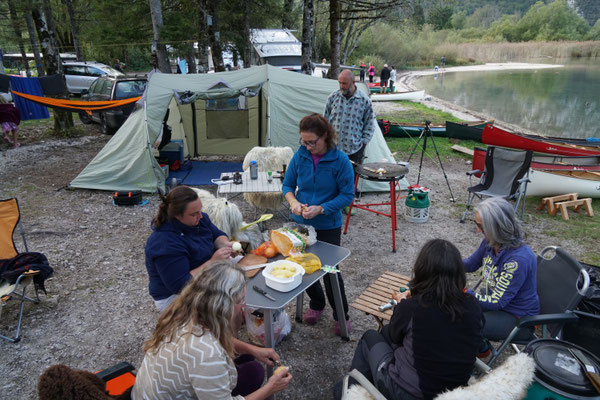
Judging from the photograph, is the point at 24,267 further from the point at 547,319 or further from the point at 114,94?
the point at 114,94

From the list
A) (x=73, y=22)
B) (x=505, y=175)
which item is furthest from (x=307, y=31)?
(x=73, y=22)

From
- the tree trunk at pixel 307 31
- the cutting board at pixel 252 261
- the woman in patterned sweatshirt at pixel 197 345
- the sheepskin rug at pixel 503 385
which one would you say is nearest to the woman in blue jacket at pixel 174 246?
the cutting board at pixel 252 261

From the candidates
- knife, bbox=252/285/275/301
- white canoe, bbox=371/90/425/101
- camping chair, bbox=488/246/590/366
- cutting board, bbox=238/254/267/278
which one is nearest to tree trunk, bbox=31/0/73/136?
cutting board, bbox=238/254/267/278

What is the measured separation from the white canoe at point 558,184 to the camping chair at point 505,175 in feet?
1.83

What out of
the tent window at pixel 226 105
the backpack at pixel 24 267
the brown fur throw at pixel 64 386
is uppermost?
the tent window at pixel 226 105

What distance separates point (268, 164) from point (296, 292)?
3.54 meters

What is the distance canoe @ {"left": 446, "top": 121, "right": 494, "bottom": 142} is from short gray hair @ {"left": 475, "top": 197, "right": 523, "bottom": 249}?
Answer: 7.75 meters

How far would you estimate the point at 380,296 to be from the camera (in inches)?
106

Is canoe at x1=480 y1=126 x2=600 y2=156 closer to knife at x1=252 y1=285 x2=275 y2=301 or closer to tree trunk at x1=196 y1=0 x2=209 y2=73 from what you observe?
knife at x1=252 y1=285 x2=275 y2=301

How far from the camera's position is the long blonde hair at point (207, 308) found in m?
1.47

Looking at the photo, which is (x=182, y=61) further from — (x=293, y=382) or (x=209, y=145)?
(x=293, y=382)

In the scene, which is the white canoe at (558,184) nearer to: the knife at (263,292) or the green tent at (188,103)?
the green tent at (188,103)

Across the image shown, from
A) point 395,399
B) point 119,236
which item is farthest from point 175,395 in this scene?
point 119,236

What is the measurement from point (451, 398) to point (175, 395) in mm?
1078
